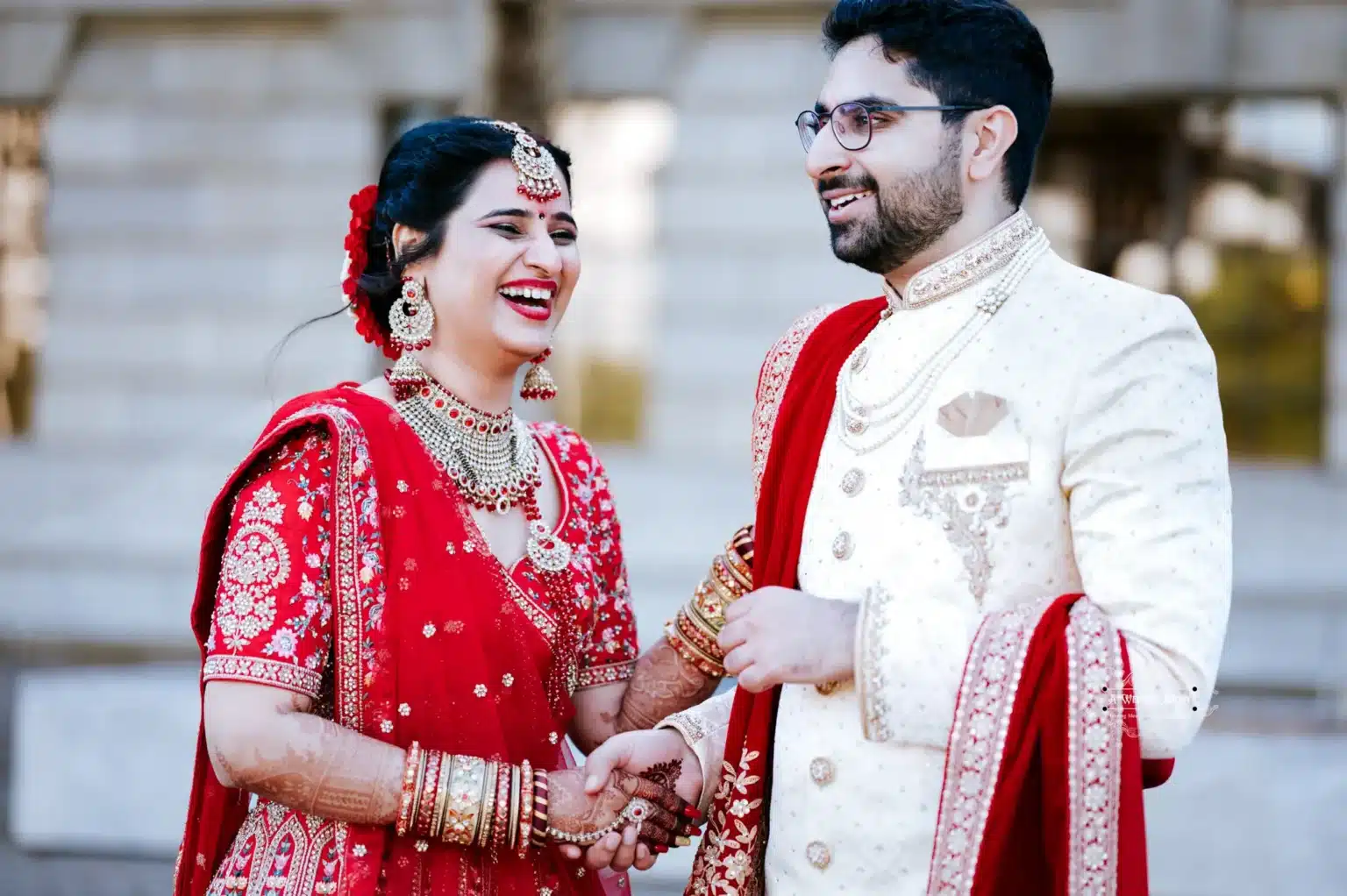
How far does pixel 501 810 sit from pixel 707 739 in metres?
0.38

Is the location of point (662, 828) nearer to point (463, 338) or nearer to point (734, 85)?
point (463, 338)

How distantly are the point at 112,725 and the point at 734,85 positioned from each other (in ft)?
18.4

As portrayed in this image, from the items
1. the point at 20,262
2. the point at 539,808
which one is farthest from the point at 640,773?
the point at 20,262

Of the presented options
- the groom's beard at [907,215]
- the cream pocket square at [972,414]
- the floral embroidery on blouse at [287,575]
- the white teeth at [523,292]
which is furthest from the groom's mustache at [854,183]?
the floral embroidery on blouse at [287,575]

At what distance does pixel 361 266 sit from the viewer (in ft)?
8.76

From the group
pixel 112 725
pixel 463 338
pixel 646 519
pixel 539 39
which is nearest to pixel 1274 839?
pixel 463 338

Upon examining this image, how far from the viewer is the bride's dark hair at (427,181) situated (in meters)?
2.55

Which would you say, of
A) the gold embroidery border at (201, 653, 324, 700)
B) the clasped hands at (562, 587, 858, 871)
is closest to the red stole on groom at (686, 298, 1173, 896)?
the clasped hands at (562, 587, 858, 871)

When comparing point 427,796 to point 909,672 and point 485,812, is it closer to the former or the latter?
point 485,812

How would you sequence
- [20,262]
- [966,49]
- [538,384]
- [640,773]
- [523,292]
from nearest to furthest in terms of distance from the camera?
1. [966,49]
2. [640,773]
3. [523,292]
4. [538,384]
5. [20,262]

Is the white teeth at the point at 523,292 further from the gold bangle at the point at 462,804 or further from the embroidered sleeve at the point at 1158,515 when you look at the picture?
the embroidered sleeve at the point at 1158,515

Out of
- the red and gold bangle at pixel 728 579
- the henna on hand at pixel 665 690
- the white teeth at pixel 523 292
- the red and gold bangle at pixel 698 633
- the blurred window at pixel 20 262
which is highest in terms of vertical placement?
the blurred window at pixel 20 262

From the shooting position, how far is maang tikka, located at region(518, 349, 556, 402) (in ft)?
9.09

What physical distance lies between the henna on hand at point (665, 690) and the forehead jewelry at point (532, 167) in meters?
0.84
